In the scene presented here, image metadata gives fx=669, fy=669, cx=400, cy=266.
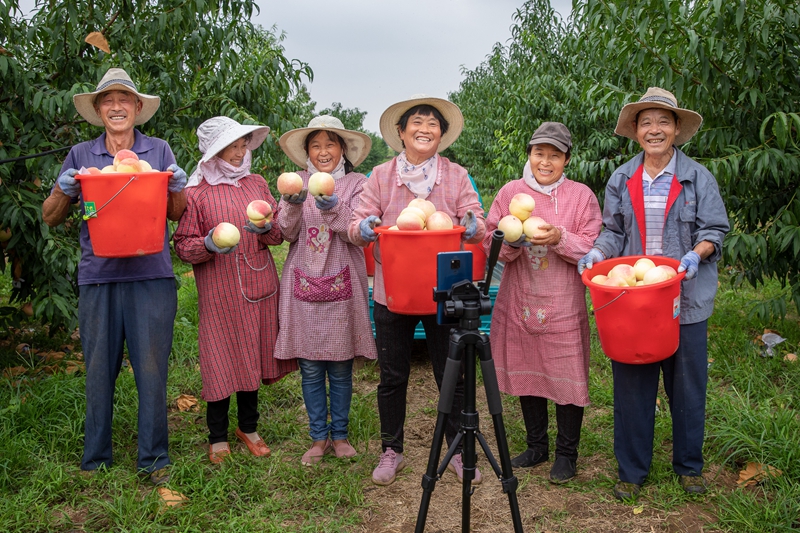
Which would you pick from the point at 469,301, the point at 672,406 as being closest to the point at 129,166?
the point at 469,301

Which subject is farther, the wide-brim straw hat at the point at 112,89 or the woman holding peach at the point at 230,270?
the woman holding peach at the point at 230,270

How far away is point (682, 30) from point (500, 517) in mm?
2749

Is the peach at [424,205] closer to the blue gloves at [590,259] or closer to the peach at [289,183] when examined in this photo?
the peach at [289,183]

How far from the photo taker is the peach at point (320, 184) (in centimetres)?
302

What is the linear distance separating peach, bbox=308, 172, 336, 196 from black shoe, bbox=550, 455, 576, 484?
1720 millimetres

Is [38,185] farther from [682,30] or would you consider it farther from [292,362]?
[682,30]

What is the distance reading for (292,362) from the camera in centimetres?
349

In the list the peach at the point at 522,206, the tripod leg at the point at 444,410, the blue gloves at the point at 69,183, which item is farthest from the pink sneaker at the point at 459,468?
the blue gloves at the point at 69,183

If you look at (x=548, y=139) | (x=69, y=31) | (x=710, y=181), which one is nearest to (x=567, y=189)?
(x=548, y=139)

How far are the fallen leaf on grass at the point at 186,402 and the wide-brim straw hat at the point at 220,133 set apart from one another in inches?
66.6

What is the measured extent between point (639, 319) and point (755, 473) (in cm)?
121

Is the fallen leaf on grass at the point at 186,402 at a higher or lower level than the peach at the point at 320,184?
lower

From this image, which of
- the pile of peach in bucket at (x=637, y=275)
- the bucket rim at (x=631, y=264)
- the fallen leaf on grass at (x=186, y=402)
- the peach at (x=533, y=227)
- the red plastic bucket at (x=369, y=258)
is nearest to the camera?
the bucket rim at (x=631, y=264)

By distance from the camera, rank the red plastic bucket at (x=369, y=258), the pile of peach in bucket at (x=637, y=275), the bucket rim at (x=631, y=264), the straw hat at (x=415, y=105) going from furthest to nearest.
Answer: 1. the red plastic bucket at (x=369, y=258)
2. the straw hat at (x=415, y=105)
3. the pile of peach in bucket at (x=637, y=275)
4. the bucket rim at (x=631, y=264)
